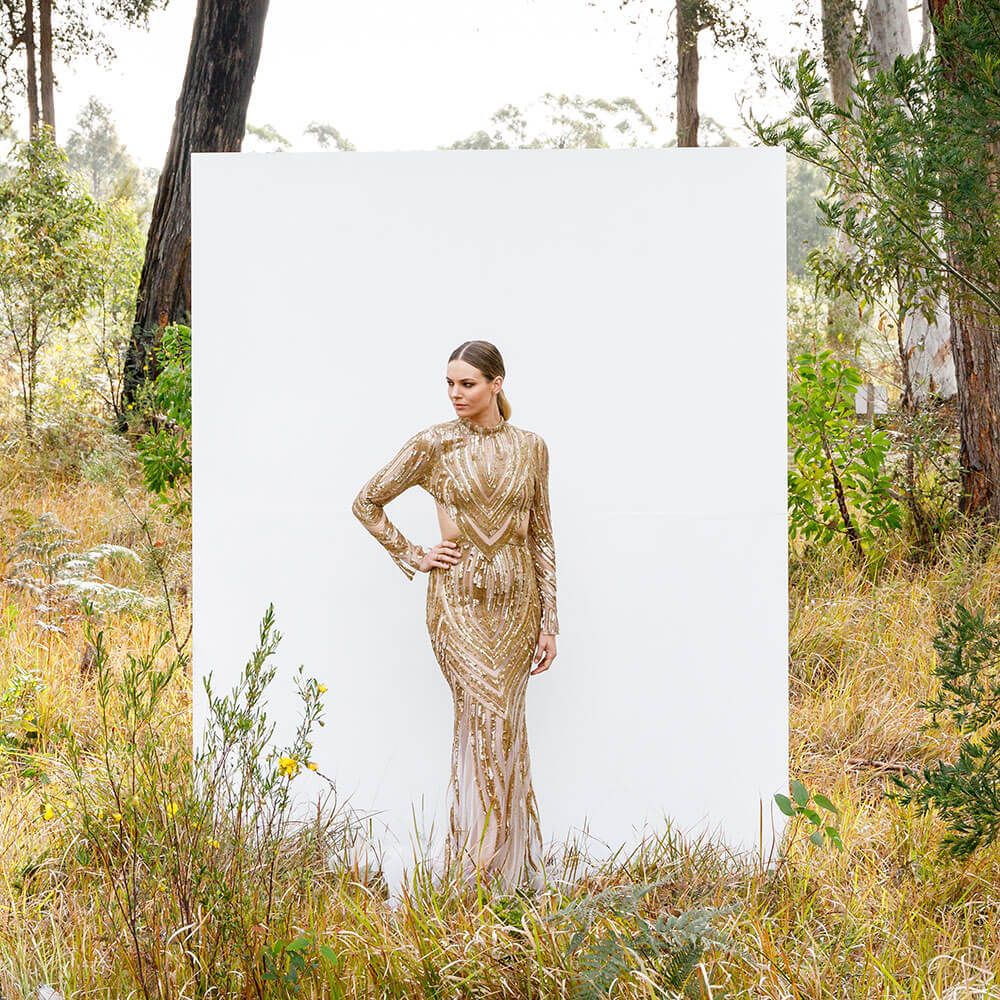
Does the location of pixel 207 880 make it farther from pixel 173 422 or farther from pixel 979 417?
pixel 979 417

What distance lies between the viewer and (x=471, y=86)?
17984 mm

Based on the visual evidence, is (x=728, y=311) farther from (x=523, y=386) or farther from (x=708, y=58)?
(x=708, y=58)

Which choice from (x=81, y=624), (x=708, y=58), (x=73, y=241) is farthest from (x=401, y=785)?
(x=708, y=58)

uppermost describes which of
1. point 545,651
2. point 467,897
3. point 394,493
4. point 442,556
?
point 394,493

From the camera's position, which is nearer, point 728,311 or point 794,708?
point 728,311

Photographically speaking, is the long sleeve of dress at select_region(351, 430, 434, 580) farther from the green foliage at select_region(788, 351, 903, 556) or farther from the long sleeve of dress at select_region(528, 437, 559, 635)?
the green foliage at select_region(788, 351, 903, 556)

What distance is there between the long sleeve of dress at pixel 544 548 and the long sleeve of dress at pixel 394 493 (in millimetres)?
327

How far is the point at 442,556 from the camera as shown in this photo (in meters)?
3.13

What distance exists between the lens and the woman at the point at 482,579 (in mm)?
3107

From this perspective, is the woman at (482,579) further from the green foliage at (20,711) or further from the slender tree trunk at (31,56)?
the slender tree trunk at (31,56)

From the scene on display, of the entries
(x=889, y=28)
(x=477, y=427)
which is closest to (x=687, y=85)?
(x=889, y=28)

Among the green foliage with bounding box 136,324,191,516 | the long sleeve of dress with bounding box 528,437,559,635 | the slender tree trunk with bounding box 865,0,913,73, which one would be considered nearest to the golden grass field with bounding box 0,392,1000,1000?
the long sleeve of dress with bounding box 528,437,559,635

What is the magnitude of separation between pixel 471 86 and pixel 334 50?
2340 millimetres

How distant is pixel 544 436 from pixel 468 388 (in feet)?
1.40
